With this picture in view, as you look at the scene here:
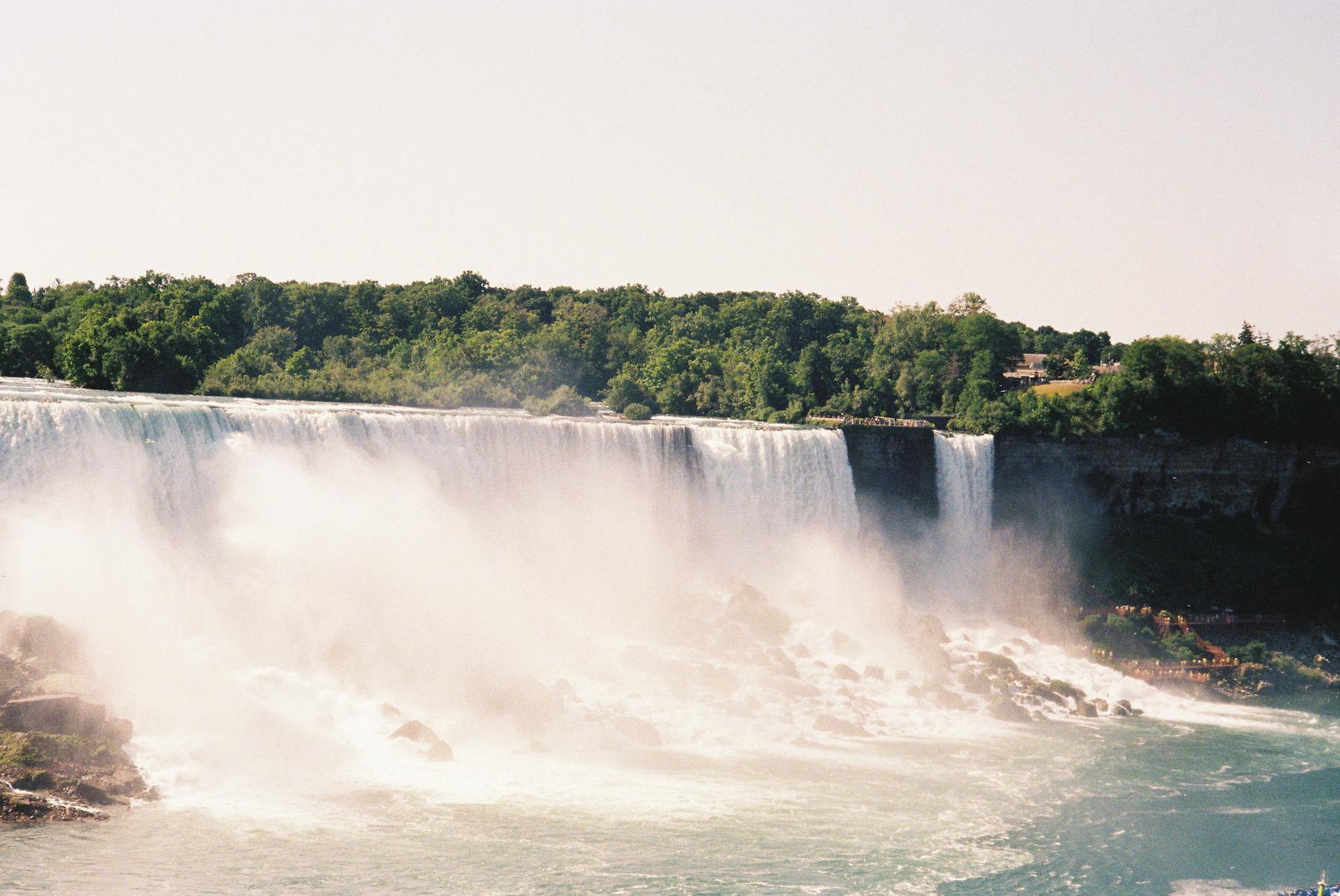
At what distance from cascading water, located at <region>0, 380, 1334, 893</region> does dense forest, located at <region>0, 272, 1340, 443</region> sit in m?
11.0

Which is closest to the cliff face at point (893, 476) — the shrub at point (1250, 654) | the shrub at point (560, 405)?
the shrub at point (1250, 654)

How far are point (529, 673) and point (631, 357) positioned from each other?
3930 centimetres

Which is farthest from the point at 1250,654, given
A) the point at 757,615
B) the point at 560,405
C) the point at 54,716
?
the point at 54,716

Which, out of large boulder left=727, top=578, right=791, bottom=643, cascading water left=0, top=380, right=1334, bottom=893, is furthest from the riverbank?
large boulder left=727, top=578, right=791, bottom=643

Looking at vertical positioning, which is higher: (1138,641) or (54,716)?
Result: (54,716)

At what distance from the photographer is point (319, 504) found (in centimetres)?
3347

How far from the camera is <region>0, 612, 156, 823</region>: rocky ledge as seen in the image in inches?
875

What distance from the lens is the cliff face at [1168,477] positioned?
4884cm

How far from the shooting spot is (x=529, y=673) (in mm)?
31812

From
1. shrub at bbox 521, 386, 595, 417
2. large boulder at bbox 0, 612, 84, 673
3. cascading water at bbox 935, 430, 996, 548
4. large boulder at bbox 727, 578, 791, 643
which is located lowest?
large boulder at bbox 727, 578, 791, 643

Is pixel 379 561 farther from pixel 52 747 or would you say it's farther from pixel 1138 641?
pixel 1138 641

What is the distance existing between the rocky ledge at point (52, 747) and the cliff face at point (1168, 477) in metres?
32.0

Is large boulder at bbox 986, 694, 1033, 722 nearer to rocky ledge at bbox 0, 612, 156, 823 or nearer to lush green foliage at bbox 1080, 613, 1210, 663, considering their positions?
lush green foliage at bbox 1080, 613, 1210, 663

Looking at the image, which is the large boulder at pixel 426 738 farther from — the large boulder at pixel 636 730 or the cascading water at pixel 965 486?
the cascading water at pixel 965 486
